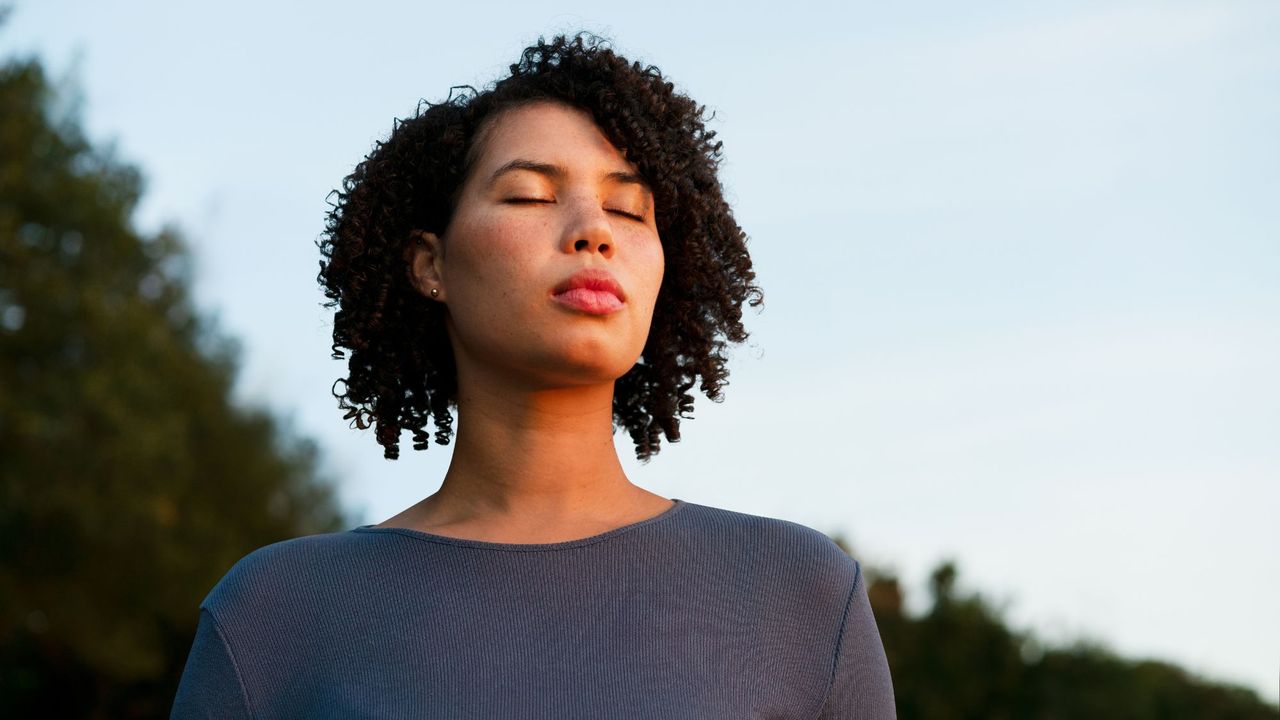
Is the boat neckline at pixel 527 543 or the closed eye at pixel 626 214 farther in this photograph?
the closed eye at pixel 626 214

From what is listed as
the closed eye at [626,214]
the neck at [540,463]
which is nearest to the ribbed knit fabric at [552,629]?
the neck at [540,463]

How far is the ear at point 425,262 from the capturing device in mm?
3885

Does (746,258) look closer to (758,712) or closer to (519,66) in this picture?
(519,66)

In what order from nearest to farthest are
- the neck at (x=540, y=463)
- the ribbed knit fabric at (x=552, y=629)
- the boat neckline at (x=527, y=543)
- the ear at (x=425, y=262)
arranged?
the ribbed knit fabric at (x=552, y=629), the boat neckline at (x=527, y=543), the neck at (x=540, y=463), the ear at (x=425, y=262)

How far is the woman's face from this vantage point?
345cm

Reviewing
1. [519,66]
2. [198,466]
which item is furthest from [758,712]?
[198,466]

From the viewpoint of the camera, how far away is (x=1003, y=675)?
1772cm

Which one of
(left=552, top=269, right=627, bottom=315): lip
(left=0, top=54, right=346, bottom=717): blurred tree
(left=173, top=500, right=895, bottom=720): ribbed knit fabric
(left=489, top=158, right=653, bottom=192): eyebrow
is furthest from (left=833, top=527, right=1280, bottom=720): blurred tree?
(left=0, top=54, right=346, bottom=717): blurred tree

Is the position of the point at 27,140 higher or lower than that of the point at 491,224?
higher

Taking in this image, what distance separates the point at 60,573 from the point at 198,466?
7567 mm

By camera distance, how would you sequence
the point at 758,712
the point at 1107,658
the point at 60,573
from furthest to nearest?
the point at 60,573
the point at 1107,658
the point at 758,712

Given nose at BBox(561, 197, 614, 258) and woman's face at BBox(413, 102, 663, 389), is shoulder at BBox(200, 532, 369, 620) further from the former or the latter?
nose at BBox(561, 197, 614, 258)

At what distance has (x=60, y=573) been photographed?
29.5 meters

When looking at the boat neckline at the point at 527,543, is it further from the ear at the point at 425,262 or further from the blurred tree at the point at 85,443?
the blurred tree at the point at 85,443
